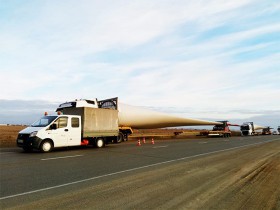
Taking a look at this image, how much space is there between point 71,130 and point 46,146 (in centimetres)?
178

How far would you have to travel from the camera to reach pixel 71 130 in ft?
54.2

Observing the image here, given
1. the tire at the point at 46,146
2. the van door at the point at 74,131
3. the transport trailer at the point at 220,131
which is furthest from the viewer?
the transport trailer at the point at 220,131

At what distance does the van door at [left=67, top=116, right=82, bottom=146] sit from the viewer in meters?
16.5

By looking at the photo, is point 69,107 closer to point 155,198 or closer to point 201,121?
point 155,198

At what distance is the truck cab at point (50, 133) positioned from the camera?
14.9 meters

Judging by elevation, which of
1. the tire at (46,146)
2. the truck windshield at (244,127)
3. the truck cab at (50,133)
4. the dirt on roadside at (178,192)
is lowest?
the dirt on roadside at (178,192)

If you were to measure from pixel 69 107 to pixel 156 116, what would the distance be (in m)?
11.1

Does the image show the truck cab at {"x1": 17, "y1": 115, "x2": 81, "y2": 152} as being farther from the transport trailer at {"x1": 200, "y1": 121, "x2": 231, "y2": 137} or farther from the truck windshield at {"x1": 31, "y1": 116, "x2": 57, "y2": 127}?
the transport trailer at {"x1": 200, "y1": 121, "x2": 231, "y2": 137}

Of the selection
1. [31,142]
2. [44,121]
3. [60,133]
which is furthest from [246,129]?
[31,142]

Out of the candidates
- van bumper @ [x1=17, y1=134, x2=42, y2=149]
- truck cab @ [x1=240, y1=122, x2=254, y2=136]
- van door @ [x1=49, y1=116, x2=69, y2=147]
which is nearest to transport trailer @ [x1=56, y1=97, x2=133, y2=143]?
van door @ [x1=49, y1=116, x2=69, y2=147]

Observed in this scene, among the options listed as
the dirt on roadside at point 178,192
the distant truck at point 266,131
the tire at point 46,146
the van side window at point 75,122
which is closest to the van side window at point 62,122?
the van side window at point 75,122

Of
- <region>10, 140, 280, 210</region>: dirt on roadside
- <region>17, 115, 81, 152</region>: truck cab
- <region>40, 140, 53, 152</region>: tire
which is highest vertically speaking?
<region>17, 115, 81, 152</region>: truck cab

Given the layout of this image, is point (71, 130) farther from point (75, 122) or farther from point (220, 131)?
point (220, 131)

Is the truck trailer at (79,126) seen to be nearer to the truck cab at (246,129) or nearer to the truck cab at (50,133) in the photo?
the truck cab at (50,133)
